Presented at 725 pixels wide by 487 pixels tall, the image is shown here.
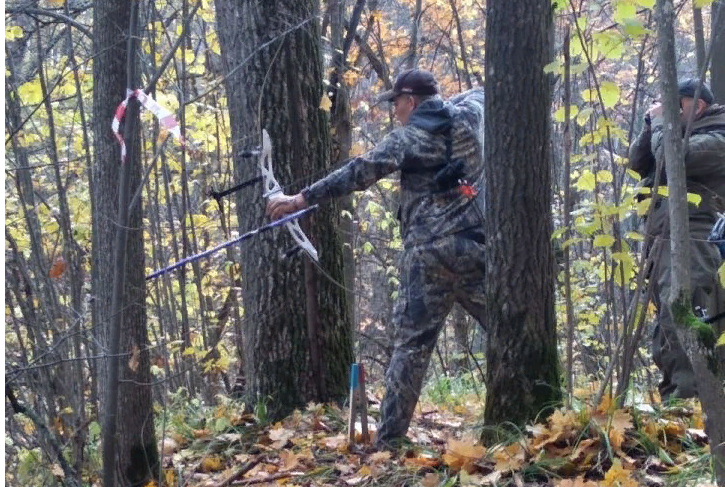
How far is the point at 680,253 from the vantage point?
2957mm

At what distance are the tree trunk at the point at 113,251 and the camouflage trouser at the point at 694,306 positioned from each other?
3055mm

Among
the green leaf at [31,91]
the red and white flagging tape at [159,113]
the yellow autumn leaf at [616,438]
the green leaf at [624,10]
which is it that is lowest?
the yellow autumn leaf at [616,438]

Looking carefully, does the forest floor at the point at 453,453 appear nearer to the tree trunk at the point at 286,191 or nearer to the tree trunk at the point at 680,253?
the tree trunk at the point at 286,191

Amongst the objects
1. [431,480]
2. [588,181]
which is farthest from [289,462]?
[588,181]

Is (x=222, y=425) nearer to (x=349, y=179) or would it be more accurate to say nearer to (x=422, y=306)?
(x=422, y=306)

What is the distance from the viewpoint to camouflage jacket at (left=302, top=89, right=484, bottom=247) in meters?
4.64

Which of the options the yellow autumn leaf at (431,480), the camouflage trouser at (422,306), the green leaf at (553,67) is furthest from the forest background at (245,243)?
the yellow autumn leaf at (431,480)

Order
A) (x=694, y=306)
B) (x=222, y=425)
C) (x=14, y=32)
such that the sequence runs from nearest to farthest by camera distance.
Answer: (x=694, y=306) → (x=222, y=425) → (x=14, y=32)

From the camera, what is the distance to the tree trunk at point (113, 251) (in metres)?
4.74

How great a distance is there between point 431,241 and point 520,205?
2.75 feet

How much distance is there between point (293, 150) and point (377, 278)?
455 inches

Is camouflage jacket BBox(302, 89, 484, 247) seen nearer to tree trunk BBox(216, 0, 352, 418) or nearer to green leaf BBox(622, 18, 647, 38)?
tree trunk BBox(216, 0, 352, 418)

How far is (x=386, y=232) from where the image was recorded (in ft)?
50.2

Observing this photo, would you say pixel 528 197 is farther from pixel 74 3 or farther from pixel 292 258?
pixel 74 3
